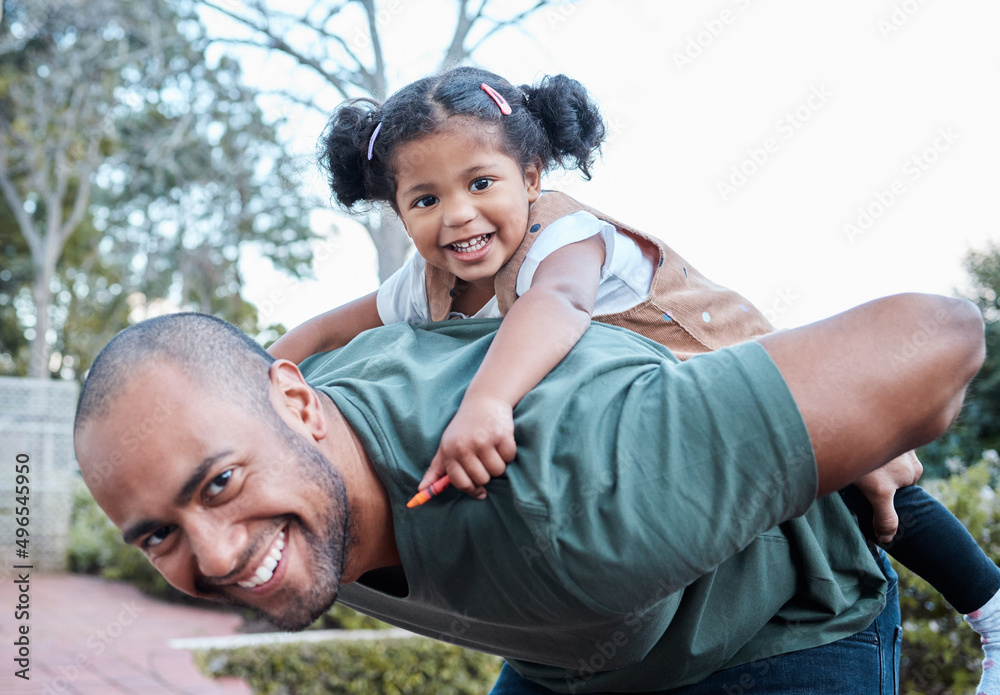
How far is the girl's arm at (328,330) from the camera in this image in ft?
7.38

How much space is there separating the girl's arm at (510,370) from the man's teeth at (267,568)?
0.89ft

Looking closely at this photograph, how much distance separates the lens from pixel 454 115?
→ 2152 millimetres

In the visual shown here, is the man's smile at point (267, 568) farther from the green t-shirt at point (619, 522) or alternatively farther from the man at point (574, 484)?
the green t-shirt at point (619, 522)

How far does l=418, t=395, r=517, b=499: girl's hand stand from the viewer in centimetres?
135

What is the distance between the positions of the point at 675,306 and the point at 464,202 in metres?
0.59

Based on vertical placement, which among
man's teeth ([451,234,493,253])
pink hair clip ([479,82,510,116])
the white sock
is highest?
pink hair clip ([479,82,510,116])

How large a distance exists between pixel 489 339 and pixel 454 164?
1.90 feet

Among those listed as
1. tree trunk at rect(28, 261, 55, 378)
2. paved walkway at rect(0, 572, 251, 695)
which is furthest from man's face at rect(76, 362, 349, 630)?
tree trunk at rect(28, 261, 55, 378)

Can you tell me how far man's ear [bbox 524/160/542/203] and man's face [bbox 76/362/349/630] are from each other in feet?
3.69

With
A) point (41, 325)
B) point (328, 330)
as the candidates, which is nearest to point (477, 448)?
point (328, 330)

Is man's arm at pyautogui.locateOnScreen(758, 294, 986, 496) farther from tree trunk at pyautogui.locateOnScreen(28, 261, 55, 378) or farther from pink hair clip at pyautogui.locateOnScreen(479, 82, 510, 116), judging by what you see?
tree trunk at pyautogui.locateOnScreen(28, 261, 55, 378)

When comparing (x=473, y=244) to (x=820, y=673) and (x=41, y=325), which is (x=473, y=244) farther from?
(x=41, y=325)

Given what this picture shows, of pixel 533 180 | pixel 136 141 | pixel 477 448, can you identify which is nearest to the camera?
pixel 477 448

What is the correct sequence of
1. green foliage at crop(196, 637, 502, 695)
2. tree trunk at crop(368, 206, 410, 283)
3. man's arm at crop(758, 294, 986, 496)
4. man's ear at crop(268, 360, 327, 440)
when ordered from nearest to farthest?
man's arm at crop(758, 294, 986, 496) → man's ear at crop(268, 360, 327, 440) → green foliage at crop(196, 637, 502, 695) → tree trunk at crop(368, 206, 410, 283)
